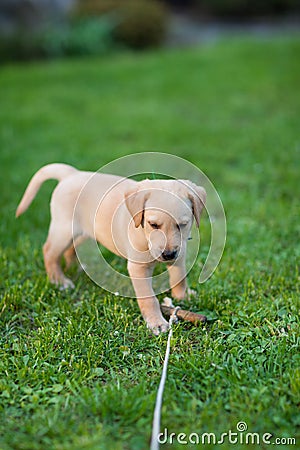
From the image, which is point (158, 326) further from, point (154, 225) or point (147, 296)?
point (154, 225)

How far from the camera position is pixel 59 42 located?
1180cm

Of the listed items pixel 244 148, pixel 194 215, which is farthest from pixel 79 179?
pixel 244 148

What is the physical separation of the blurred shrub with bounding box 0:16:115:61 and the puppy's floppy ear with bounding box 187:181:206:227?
30.8ft

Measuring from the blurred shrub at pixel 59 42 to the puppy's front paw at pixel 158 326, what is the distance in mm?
9397

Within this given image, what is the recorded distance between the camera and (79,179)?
3498mm

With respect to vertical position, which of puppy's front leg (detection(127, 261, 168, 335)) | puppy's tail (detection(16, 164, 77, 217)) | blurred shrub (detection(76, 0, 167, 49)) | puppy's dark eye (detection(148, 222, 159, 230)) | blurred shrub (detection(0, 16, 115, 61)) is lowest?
puppy's front leg (detection(127, 261, 168, 335))

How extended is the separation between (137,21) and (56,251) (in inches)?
405

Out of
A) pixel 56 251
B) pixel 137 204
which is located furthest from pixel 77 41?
pixel 137 204

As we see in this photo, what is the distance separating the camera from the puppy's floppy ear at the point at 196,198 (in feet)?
9.43

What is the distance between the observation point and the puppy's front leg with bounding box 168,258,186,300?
10.6ft

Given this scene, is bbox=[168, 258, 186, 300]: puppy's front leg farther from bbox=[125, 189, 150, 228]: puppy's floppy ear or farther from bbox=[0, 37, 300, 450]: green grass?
bbox=[125, 189, 150, 228]: puppy's floppy ear

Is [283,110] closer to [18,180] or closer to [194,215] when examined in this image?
[18,180]

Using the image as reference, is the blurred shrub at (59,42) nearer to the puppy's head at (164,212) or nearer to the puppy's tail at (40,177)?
the puppy's tail at (40,177)

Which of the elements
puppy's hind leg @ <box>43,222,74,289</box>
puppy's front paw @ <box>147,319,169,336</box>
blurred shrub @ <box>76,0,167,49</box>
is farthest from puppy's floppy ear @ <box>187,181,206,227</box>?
blurred shrub @ <box>76,0,167,49</box>
